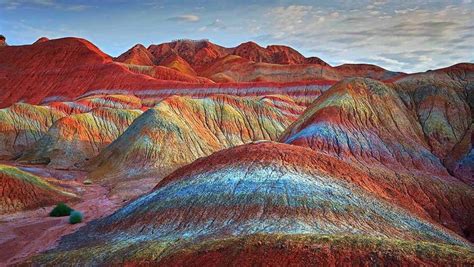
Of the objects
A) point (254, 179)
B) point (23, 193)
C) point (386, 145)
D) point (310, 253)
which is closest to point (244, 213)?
point (254, 179)

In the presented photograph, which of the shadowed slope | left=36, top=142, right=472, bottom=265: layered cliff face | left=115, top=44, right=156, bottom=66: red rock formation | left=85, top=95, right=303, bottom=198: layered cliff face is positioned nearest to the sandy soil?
left=36, top=142, right=472, bottom=265: layered cliff face

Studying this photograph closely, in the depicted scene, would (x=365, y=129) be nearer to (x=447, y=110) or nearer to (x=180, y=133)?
(x=447, y=110)

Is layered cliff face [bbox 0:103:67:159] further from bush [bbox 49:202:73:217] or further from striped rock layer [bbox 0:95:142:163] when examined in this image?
bush [bbox 49:202:73:217]

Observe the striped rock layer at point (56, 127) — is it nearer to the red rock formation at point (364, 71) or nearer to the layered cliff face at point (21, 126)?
the layered cliff face at point (21, 126)

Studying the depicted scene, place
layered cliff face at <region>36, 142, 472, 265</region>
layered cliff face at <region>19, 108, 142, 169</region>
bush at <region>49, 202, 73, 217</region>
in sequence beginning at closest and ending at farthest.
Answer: layered cliff face at <region>36, 142, 472, 265</region>
bush at <region>49, 202, 73, 217</region>
layered cliff face at <region>19, 108, 142, 169</region>

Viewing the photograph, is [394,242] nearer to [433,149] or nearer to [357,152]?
[357,152]

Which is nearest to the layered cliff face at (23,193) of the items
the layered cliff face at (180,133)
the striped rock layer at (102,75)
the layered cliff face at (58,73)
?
the layered cliff face at (180,133)

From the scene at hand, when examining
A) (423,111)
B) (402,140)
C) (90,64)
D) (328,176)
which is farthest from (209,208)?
(90,64)
